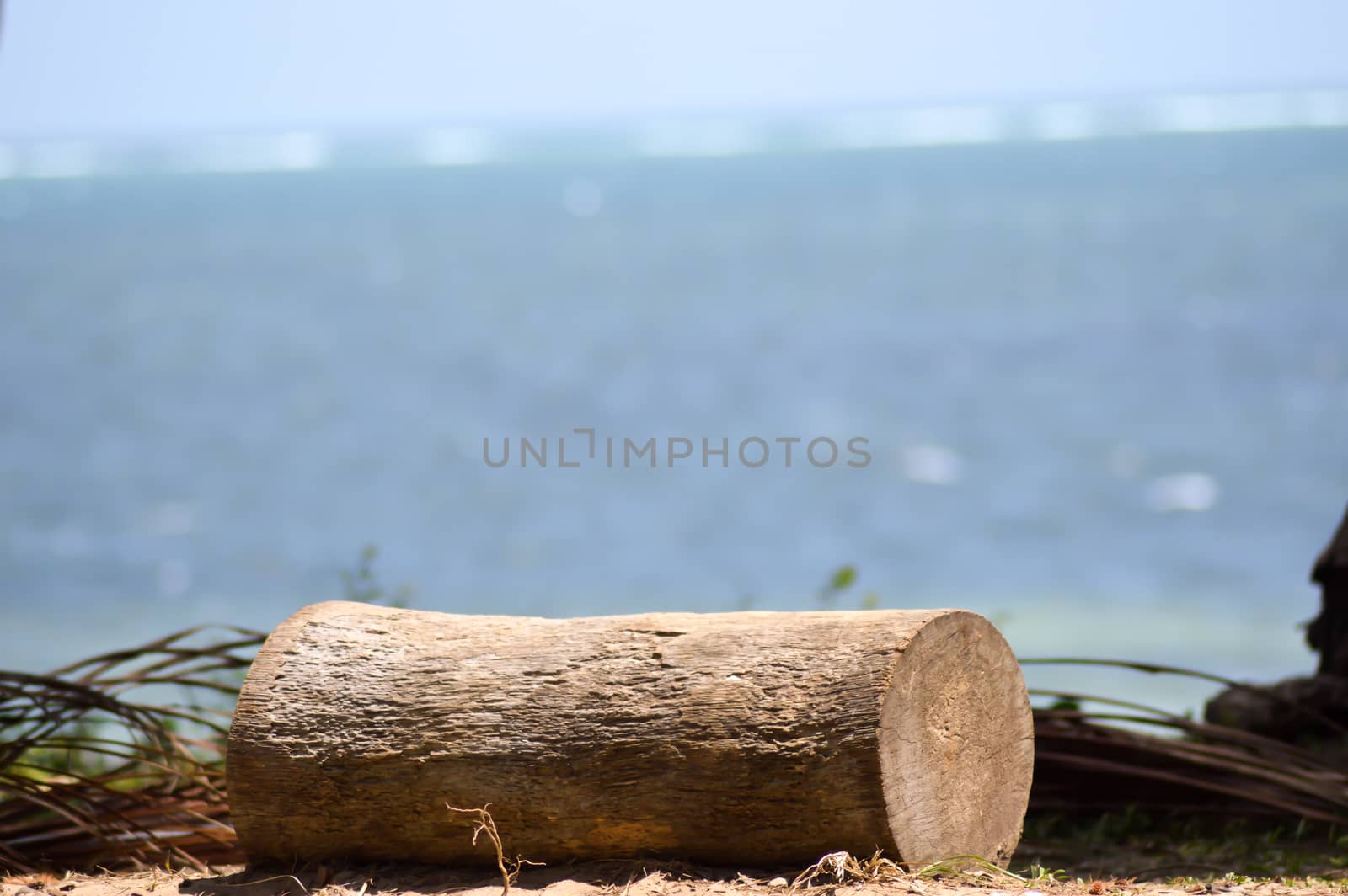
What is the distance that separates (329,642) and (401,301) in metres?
26.5

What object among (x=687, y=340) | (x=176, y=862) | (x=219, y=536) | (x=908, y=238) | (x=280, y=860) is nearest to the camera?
(x=280, y=860)

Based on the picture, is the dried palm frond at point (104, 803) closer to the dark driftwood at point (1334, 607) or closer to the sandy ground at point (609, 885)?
the sandy ground at point (609, 885)

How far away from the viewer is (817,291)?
91.8 feet

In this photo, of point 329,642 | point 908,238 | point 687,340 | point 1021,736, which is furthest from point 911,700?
point 908,238

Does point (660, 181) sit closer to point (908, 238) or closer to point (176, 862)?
point (908, 238)

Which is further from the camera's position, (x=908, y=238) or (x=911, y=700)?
(x=908, y=238)

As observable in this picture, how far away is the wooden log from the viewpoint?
2180 mm

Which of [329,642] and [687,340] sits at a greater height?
[687,340]

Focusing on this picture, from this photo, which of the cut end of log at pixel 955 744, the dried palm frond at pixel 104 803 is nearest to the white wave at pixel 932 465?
the dried palm frond at pixel 104 803

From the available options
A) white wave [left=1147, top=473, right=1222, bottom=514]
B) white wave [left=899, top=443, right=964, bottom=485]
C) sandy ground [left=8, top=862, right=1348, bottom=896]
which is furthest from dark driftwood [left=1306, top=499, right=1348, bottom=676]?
white wave [left=899, top=443, right=964, bottom=485]

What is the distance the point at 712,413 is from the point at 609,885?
16.3 m

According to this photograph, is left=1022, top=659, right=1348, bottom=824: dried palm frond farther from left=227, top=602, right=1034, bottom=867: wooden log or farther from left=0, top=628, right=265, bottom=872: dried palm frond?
left=0, top=628, right=265, bottom=872: dried palm frond

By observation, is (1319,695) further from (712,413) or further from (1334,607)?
(712,413)

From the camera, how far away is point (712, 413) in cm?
1844
